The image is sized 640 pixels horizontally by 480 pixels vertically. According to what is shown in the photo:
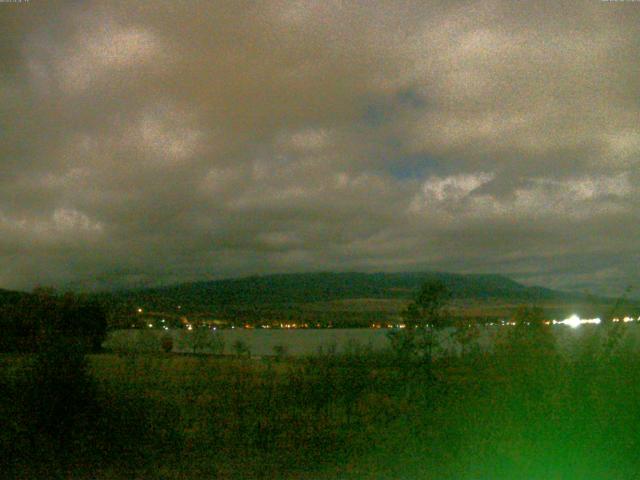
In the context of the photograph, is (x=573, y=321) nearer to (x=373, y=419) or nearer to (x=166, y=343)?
(x=373, y=419)

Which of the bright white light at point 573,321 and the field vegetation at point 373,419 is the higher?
the bright white light at point 573,321

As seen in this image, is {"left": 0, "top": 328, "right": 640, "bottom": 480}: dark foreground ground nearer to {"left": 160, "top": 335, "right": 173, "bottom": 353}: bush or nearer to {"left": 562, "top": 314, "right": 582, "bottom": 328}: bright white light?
{"left": 562, "top": 314, "right": 582, "bottom": 328}: bright white light

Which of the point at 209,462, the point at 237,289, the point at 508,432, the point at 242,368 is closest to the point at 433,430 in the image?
the point at 508,432

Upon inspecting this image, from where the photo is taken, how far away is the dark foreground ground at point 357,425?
1098 centimetres

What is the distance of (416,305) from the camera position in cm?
1631

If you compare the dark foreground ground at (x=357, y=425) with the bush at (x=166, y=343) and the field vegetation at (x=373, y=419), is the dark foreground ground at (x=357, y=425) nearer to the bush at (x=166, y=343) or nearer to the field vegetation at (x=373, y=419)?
the field vegetation at (x=373, y=419)

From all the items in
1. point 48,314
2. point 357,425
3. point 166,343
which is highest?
point 48,314

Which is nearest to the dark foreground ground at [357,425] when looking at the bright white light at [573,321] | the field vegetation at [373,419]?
the field vegetation at [373,419]

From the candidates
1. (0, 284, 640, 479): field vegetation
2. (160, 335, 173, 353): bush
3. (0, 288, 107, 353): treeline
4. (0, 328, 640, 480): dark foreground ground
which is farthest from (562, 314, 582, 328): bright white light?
(0, 288, 107, 353): treeline

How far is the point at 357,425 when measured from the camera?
A: 15.2 metres

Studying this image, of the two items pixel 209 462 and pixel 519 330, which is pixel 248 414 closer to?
pixel 209 462

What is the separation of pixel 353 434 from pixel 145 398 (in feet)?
16.0

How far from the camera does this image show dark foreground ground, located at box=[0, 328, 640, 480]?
10984mm

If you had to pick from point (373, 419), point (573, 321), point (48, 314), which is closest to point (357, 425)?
point (373, 419)
